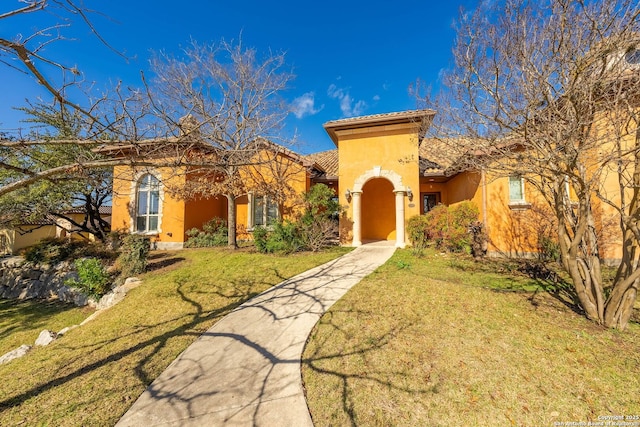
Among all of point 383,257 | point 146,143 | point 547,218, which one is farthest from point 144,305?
point 547,218

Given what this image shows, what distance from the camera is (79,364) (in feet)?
15.3

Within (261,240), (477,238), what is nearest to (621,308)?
(477,238)

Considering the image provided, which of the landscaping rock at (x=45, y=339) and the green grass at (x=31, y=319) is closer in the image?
the landscaping rock at (x=45, y=339)

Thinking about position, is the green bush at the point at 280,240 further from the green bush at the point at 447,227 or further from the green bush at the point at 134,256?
the green bush at the point at 447,227

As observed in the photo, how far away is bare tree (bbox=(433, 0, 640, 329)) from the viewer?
4383 mm

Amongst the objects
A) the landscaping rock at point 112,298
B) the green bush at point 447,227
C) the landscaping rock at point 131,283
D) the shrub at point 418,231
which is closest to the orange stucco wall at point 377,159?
the shrub at point 418,231

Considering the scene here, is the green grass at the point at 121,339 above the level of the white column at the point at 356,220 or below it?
below

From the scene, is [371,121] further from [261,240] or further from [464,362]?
[464,362]

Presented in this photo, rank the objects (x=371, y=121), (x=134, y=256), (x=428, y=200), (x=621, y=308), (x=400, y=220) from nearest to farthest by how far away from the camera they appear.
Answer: (x=621, y=308)
(x=134, y=256)
(x=400, y=220)
(x=371, y=121)
(x=428, y=200)

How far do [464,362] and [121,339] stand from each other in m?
6.52

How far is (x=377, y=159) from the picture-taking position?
45.0 feet

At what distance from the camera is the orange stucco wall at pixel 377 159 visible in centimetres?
1320

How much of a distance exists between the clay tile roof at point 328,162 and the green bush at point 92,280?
1021 centimetres

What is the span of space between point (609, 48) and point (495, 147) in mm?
2140
